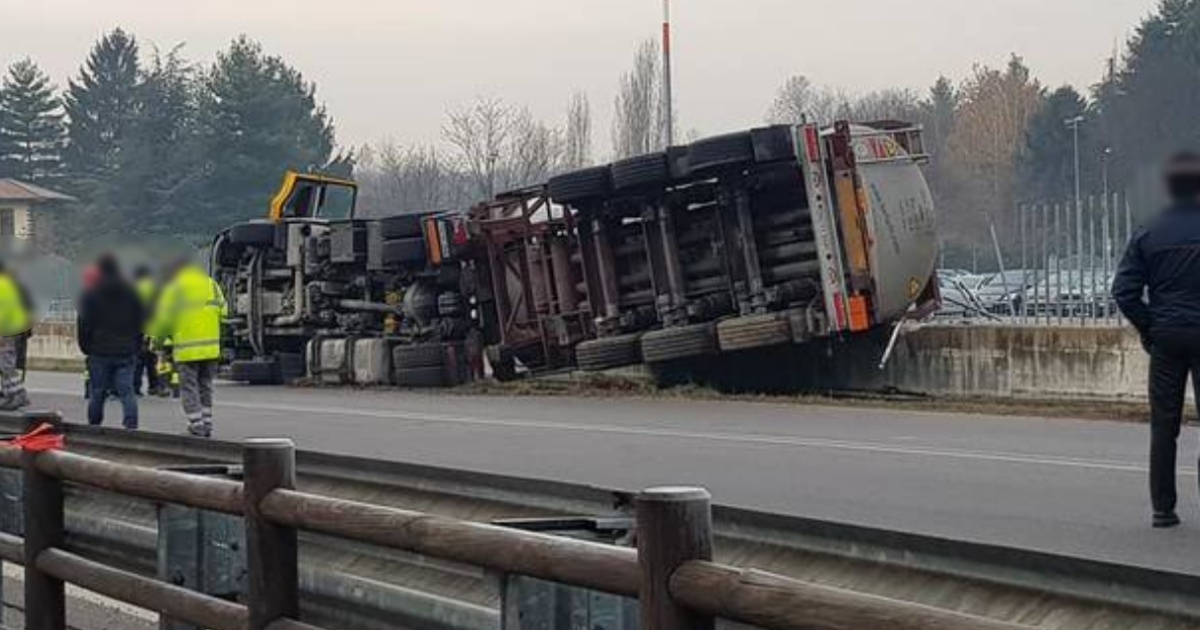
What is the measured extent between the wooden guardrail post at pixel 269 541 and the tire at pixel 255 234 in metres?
21.6

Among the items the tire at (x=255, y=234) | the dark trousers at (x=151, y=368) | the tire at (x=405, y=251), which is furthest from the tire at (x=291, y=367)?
the tire at (x=405, y=251)

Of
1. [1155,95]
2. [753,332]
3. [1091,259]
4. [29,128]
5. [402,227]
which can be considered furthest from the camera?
[29,128]

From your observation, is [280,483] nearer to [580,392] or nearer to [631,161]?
[631,161]

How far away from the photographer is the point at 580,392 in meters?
22.5

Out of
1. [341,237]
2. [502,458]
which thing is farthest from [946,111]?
[502,458]

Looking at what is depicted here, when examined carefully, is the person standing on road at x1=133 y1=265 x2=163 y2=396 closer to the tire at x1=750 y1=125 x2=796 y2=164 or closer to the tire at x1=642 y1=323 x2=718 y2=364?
the tire at x1=642 y1=323 x2=718 y2=364

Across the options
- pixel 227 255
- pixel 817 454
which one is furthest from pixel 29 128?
pixel 817 454

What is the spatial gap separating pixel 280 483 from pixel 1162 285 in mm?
5036

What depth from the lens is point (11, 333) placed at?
18.7 metres

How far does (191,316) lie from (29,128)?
62503 millimetres

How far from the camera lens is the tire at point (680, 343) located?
20.2 metres

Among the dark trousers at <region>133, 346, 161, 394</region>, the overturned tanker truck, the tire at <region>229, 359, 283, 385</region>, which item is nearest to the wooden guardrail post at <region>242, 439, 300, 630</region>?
the overturned tanker truck

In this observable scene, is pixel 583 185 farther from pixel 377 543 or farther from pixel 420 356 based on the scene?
pixel 377 543

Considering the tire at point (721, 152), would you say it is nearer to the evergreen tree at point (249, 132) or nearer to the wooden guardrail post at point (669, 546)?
the wooden guardrail post at point (669, 546)
